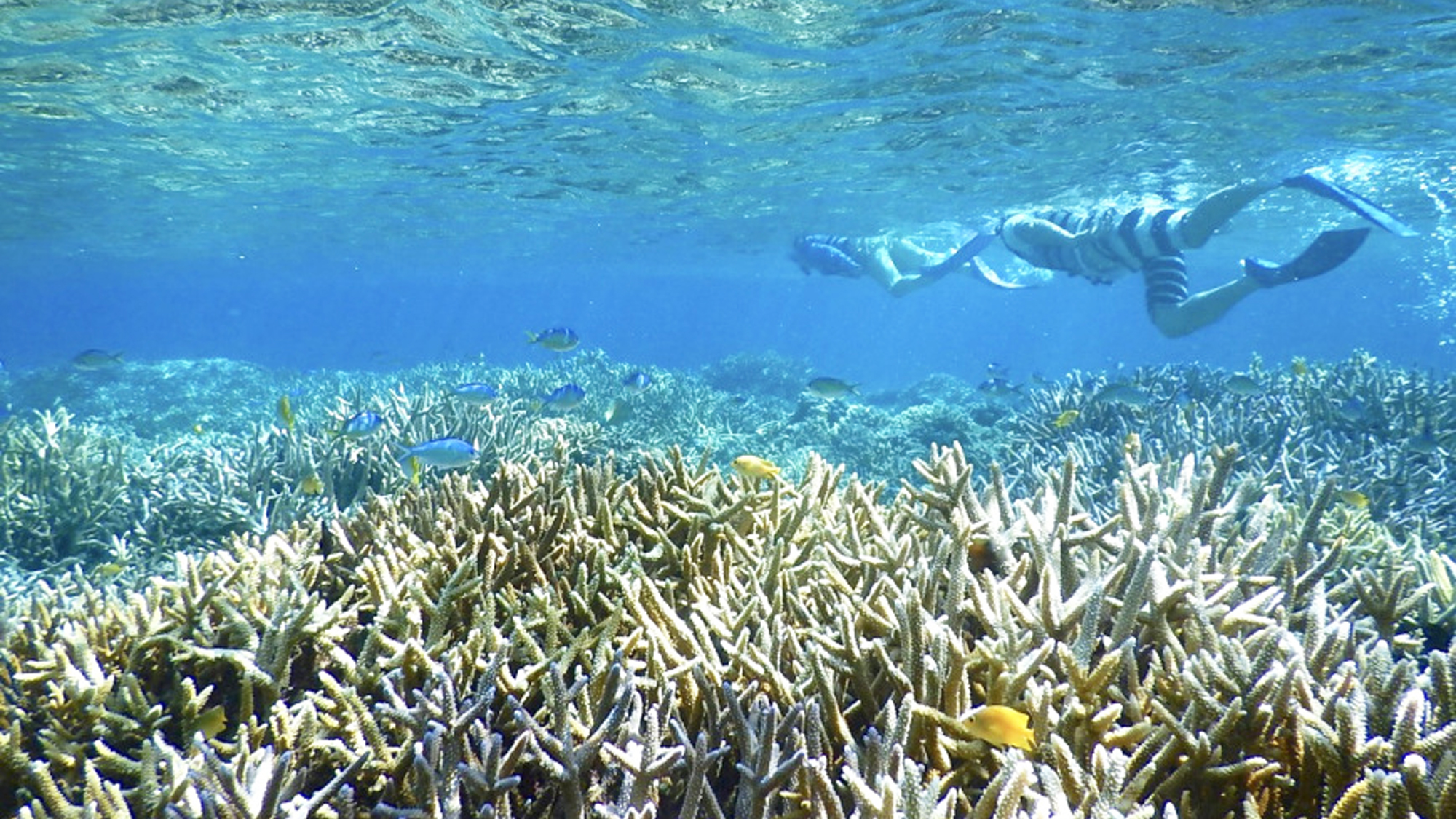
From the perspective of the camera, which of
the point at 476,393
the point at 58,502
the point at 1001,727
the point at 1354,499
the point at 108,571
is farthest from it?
the point at 476,393

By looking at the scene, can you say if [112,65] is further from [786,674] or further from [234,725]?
[786,674]

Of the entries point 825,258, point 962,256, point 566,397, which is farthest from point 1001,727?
point 825,258

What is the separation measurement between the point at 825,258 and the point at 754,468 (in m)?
14.5

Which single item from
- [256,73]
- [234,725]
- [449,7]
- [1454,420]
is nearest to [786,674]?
[234,725]

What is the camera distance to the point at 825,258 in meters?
18.2

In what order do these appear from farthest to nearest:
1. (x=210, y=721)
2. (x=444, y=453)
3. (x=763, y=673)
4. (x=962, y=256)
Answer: (x=962, y=256) → (x=444, y=453) → (x=210, y=721) → (x=763, y=673)

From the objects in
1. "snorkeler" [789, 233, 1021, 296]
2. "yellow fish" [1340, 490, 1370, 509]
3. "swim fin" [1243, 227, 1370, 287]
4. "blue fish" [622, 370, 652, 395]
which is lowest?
"snorkeler" [789, 233, 1021, 296]

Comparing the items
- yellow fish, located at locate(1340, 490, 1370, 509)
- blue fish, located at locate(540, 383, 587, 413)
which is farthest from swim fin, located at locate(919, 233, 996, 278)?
blue fish, located at locate(540, 383, 587, 413)

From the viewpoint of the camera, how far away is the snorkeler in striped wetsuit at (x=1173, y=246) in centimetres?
1043

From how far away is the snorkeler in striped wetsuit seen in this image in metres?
10.4

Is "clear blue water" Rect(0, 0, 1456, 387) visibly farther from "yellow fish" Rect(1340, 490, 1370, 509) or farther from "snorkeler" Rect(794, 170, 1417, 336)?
"yellow fish" Rect(1340, 490, 1370, 509)

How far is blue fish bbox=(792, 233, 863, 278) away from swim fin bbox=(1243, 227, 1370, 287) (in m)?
8.69

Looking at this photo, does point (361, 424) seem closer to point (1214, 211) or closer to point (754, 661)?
point (754, 661)

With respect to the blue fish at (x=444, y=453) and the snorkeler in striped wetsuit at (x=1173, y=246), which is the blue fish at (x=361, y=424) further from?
the snorkeler in striped wetsuit at (x=1173, y=246)
